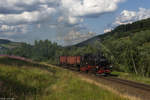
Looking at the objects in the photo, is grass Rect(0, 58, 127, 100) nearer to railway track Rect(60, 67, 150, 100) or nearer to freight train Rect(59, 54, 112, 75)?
railway track Rect(60, 67, 150, 100)

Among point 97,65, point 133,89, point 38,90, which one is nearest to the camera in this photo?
point 38,90

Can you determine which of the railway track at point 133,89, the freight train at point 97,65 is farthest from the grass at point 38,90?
the freight train at point 97,65

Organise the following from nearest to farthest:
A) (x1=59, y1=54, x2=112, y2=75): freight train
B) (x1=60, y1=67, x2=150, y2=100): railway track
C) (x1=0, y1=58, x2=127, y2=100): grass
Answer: (x1=0, y1=58, x2=127, y2=100): grass
(x1=60, y1=67, x2=150, y2=100): railway track
(x1=59, y1=54, x2=112, y2=75): freight train

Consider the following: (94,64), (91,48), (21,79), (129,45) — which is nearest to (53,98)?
(21,79)

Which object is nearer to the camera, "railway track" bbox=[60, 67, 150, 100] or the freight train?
"railway track" bbox=[60, 67, 150, 100]

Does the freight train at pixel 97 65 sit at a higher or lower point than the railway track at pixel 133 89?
higher

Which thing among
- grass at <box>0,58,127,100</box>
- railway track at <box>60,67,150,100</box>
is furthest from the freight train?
grass at <box>0,58,127,100</box>

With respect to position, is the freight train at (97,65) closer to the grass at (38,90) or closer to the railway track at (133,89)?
the railway track at (133,89)

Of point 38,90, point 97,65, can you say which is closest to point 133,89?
point 38,90

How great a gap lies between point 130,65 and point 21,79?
27.8 metres

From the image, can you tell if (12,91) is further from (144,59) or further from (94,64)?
(144,59)

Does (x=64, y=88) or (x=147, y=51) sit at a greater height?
(x=147, y=51)

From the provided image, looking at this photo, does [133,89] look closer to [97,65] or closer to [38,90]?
[38,90]

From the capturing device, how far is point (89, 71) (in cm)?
2920
